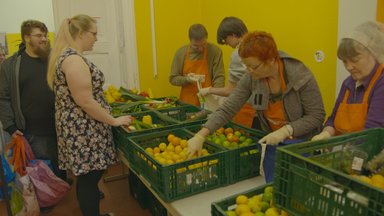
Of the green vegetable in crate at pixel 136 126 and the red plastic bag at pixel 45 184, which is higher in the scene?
the green vegetable in crate at pixel 136 126

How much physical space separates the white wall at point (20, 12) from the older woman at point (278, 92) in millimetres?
3511

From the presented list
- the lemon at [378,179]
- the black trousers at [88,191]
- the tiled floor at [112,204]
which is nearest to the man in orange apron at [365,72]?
the lemon at [378,179]

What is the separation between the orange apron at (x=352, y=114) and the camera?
149cm

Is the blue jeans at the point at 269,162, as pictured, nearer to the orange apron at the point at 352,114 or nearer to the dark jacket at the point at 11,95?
the orange apron at the point at 352,114

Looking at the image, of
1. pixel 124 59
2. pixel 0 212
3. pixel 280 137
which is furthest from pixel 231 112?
pixel 124 59

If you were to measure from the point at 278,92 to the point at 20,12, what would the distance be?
4082mm

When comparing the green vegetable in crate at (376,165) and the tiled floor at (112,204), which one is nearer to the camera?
the green vegetable in crate at (376,165)

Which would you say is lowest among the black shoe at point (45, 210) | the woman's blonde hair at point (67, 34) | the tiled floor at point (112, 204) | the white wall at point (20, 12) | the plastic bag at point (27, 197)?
the tiled floor at point (112, 204)

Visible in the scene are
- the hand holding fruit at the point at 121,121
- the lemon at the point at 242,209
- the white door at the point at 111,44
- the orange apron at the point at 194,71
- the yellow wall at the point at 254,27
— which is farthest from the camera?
the white door at the point at 111,44

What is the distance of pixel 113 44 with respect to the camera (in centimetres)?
429

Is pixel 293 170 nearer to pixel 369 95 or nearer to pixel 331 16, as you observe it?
pixel 369 95

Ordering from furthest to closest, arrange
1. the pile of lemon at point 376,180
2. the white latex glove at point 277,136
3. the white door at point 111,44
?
the white door at point 111,44 → the white latex glove at point 277,136 → the pile of lemon at point 376,180

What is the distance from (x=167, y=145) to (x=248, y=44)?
0.85 meters

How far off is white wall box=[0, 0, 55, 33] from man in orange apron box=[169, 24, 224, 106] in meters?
2.07
